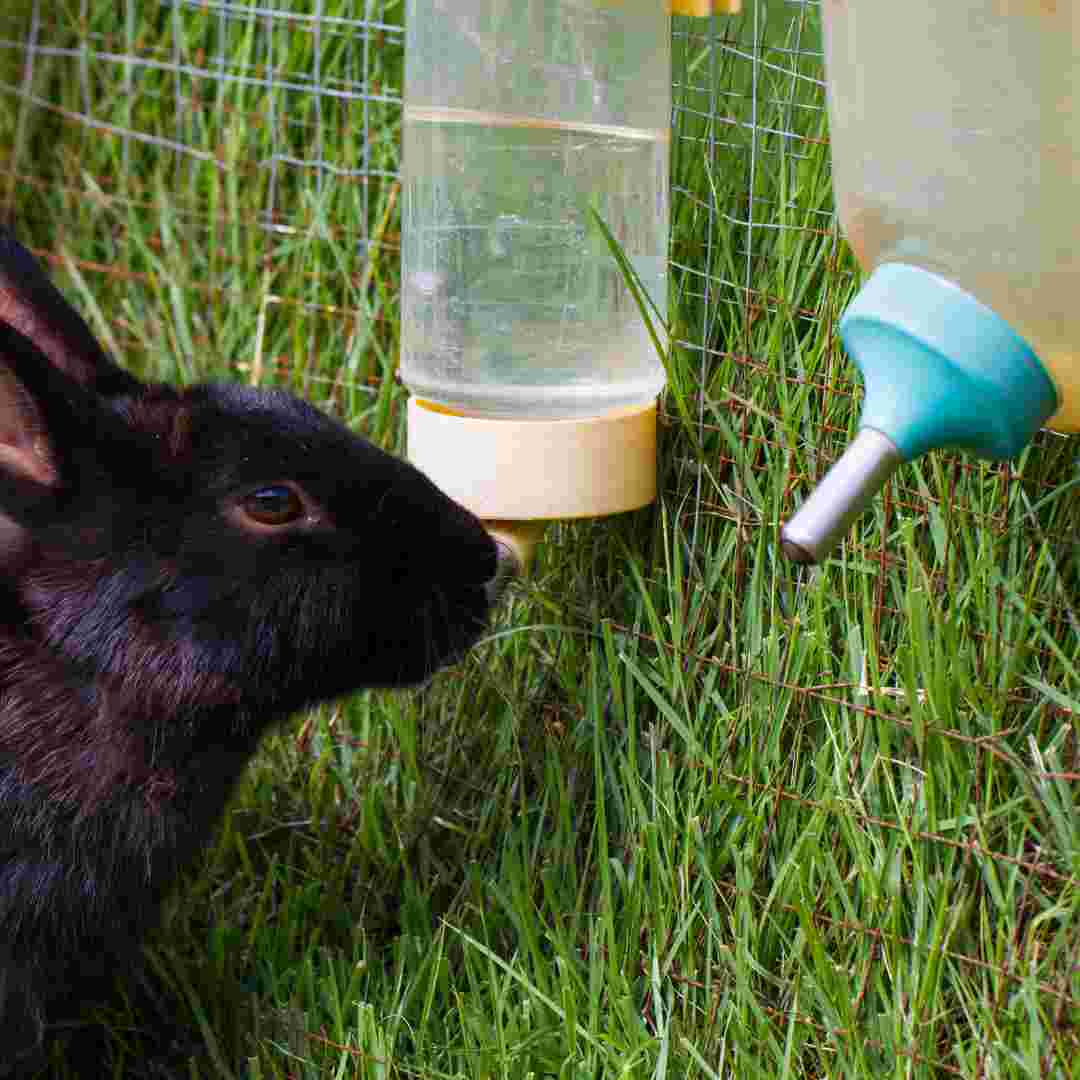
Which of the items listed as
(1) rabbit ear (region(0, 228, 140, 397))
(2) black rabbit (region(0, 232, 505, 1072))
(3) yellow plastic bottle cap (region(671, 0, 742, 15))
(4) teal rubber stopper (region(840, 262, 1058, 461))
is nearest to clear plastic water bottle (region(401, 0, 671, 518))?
(3) yellow plastic bottle cap (region(671, 0, 742, 15))

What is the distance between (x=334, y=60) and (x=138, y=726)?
1820 millimetres

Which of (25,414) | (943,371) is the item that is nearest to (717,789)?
(943,371)

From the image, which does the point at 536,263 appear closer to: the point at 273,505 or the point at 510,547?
the point at 510,547

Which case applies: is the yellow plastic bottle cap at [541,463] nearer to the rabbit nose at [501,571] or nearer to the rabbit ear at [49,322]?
the rabbit nose at [501,571]

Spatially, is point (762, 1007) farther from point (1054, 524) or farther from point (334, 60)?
point (334, 60)

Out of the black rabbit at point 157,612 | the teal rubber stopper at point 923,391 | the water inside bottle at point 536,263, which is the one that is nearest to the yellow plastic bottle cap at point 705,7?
the water inside bottle at point 536,263

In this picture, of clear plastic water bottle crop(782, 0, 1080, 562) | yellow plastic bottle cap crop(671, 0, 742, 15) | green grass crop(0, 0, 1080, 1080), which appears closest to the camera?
clear plastic water bottle crop(782, 0, 1080, 562)

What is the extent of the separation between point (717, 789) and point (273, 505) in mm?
820

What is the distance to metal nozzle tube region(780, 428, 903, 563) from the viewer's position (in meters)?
2.01

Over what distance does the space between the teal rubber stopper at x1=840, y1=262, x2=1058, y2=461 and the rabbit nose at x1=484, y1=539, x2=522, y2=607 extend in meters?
0.80

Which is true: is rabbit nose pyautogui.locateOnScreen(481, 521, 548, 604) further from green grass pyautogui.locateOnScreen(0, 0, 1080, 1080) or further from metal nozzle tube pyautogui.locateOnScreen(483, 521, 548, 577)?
green grass pyautogui.locateOnScreen(0, 0, 1080, 1080)

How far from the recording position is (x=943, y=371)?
6.61 ft

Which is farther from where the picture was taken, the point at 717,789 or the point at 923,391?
the point at 717,789

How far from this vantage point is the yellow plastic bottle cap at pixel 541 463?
2.68 meters
